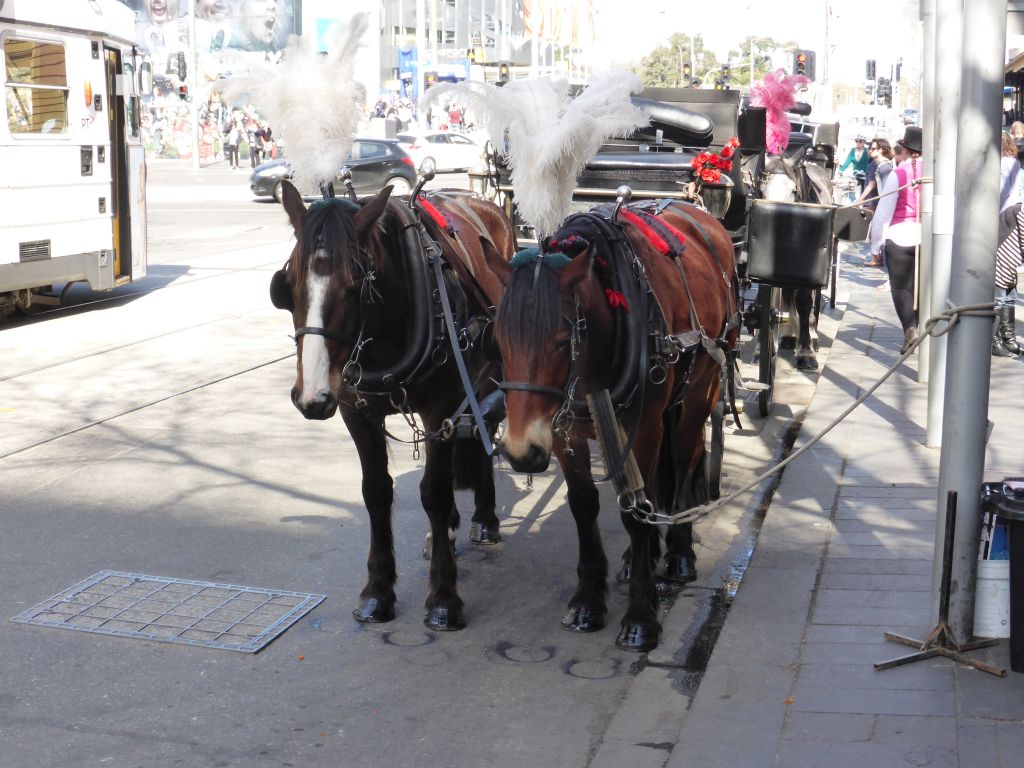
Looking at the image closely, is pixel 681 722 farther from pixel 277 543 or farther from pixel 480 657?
pixel 277 543

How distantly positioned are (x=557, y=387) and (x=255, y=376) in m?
6.89

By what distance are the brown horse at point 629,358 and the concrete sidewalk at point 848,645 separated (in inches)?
21.1

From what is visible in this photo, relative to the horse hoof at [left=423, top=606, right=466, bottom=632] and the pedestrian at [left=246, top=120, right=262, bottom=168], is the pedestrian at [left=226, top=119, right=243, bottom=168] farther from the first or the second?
the horse hoof at [left=423, top=606, right=466, bottom=632]

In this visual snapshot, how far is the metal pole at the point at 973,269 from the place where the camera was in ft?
15.5

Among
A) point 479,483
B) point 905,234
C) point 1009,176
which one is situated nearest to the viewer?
point 479,483

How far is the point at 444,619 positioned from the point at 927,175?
659cm

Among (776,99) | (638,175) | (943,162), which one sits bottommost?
(638,175)

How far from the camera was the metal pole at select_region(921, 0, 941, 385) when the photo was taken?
9.76 meters

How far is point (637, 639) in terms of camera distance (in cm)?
520

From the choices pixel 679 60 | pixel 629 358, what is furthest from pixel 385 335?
pixel 679 60

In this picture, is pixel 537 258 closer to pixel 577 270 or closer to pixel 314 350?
pixel 577 270

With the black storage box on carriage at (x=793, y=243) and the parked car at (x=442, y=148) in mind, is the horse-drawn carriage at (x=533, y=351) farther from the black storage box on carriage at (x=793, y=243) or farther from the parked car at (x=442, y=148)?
the parked car at (x=442, y=148)

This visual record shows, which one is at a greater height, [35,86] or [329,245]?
[35,86]

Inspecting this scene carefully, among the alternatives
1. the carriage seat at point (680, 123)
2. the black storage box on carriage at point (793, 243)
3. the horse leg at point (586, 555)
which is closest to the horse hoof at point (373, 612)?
the horse leg at point (586, 555)
